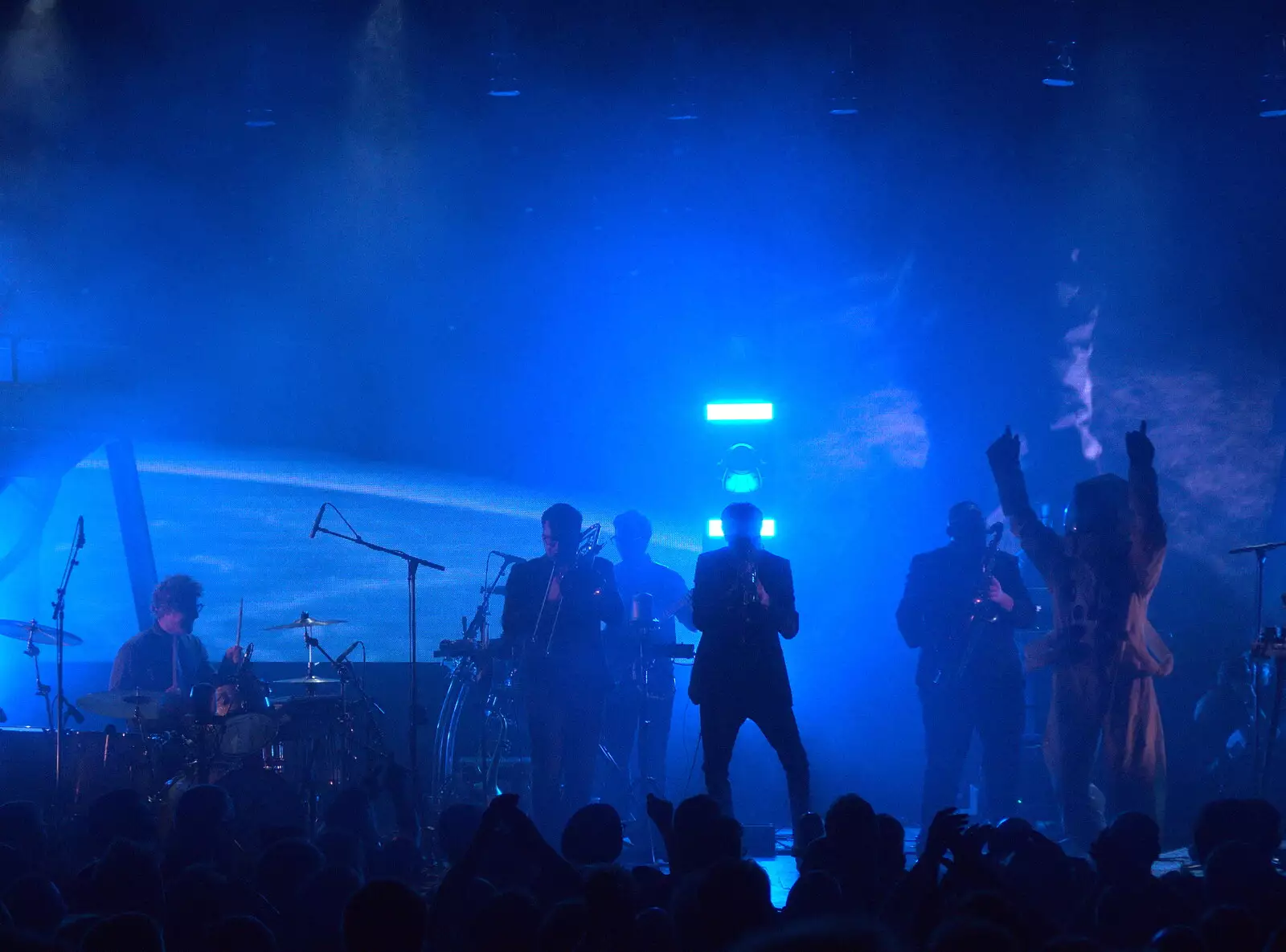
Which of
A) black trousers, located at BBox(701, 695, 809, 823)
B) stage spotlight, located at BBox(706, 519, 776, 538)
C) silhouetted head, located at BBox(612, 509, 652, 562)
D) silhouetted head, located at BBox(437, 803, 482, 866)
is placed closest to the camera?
silhouetted head, located at BBox(437, 803, 482, 866)

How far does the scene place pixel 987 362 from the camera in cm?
1236

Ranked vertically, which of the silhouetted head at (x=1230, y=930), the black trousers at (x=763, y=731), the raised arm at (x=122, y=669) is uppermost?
the raised arm at (x=122, y=669)

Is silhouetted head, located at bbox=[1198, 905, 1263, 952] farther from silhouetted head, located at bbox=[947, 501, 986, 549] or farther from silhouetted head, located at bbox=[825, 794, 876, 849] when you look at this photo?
silhouetted head, located at bbox=[947, 501, 986, 549]

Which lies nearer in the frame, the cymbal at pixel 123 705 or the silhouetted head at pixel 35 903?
the silhouetted head at pixel 35 903

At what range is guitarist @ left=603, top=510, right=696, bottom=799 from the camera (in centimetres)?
928

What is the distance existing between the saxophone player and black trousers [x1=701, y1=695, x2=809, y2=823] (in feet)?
4.19

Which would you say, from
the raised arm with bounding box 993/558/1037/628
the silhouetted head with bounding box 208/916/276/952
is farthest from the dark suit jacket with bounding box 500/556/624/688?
the silhouetted head with bounding box 208/916/276/952

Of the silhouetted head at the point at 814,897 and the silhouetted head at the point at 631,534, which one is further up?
the silhouetted head at the point at 631,534

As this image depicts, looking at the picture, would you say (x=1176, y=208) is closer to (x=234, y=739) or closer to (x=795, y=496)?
(x=795, y=496)

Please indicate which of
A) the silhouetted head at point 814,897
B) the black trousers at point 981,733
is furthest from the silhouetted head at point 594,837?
the black trousers at point 981,733

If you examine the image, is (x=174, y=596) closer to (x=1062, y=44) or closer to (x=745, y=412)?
(x=745, y=412)

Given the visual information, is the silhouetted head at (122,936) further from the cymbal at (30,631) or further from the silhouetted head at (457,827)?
the cymbal at (30,631)

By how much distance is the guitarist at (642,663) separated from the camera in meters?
9.28

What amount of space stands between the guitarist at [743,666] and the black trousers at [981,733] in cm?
130
